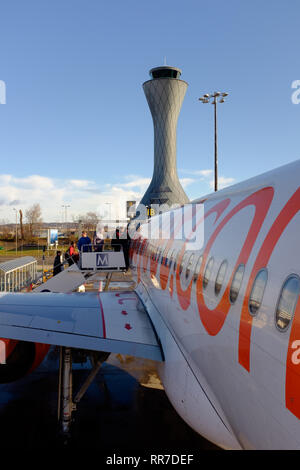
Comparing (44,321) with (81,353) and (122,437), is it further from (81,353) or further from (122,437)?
(122,437)

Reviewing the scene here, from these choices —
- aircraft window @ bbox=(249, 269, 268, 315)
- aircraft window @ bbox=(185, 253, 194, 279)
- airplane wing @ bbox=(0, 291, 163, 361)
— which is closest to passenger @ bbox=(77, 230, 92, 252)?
airplane wing @ bbox=(0, 291, 163, 361)

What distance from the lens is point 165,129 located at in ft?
284

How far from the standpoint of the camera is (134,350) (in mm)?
5953

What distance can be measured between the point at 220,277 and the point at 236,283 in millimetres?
439

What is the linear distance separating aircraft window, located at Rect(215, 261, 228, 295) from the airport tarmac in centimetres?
349

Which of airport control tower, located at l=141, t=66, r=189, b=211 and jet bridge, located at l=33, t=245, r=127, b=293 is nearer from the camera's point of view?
jet bridge, located at l=33, t=245, r=127, b=293

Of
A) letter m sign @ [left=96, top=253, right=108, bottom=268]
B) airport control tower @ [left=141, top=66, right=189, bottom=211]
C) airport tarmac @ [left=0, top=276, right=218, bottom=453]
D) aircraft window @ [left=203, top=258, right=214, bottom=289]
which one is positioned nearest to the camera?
aircraft window @ [left=203, top=258, right=214, bottom=289]

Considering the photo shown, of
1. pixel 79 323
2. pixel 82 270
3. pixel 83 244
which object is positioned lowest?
pixel 79 323

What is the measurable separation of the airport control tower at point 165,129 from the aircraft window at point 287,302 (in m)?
82.3

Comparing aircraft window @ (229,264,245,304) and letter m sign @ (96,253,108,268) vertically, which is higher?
aircraft window @ (229,264,245,304)

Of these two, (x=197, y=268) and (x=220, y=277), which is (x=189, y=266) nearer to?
(x=197, y=268)

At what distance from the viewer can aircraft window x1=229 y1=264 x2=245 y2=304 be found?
3470 millimetres

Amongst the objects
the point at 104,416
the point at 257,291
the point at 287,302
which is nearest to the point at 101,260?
the point at 104,416

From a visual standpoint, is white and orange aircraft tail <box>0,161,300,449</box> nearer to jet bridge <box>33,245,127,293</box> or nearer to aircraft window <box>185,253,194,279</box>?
aircraft window <box>185,253,194,279</box>
